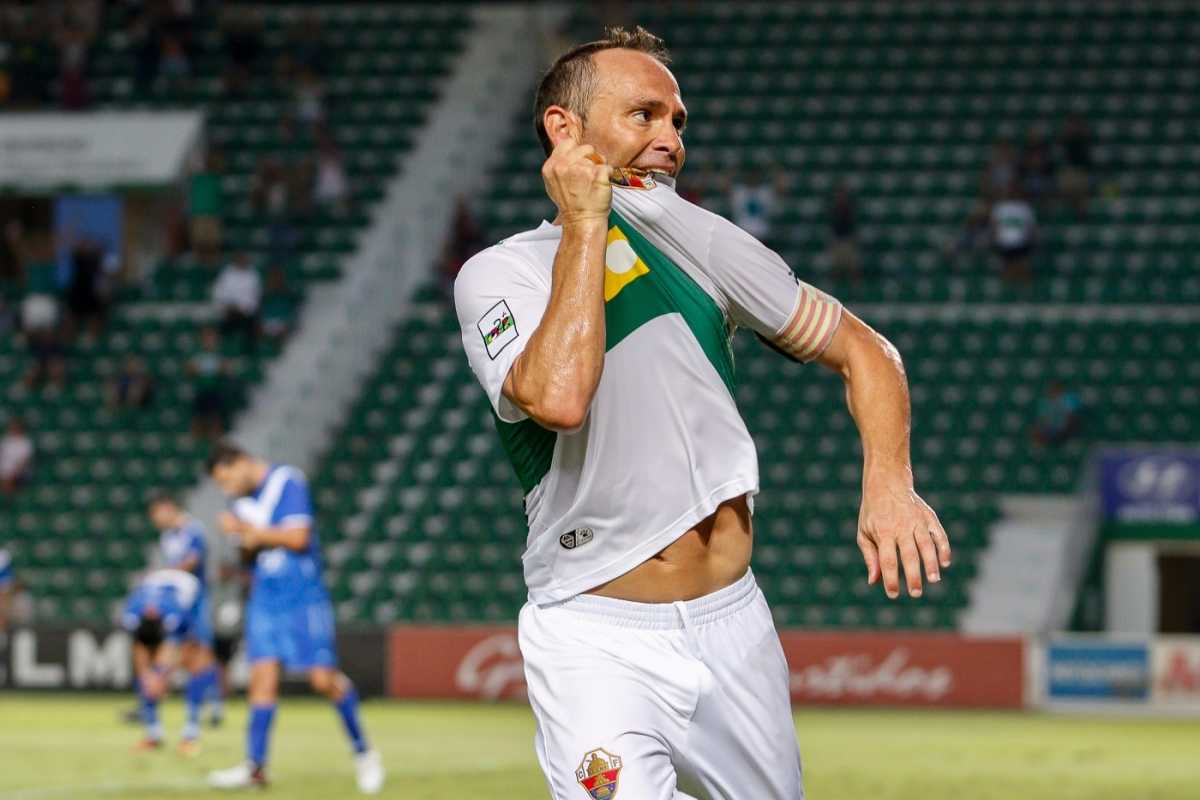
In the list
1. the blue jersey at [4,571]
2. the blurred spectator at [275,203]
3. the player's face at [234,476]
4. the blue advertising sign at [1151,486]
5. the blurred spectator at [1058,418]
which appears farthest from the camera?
the blurred spectator at [275,203]

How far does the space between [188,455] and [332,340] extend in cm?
234

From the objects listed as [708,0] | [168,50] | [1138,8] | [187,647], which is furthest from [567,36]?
[187,647]

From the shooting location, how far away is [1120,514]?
68.7ft

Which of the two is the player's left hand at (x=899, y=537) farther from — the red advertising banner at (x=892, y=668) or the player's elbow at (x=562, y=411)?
the red advertising banner at (x=892, y=668)

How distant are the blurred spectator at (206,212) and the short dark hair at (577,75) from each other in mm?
23530

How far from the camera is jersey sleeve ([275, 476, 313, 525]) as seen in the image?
39.8ft

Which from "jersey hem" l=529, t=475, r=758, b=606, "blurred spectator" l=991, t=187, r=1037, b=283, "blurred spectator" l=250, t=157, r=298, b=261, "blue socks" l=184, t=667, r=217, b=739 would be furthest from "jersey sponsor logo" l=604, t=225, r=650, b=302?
"blurred spectator" l=250, t=157, r=298, b=261

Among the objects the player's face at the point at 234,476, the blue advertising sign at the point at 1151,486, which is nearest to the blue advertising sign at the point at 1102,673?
the blue advertising sign at the point at 1151,486

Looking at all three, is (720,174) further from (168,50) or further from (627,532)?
(627,532)

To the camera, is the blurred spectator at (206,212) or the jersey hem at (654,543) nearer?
the jersey hem at (654,543)

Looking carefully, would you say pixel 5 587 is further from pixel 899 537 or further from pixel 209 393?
pixel 899 537

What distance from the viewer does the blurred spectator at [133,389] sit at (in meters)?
25.0

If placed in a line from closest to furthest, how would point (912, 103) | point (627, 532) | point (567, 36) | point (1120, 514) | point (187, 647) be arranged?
1. point (627, 532)
2. point (187, 647)
3. point (1120, 514)
4. point (912, 103)
5. point (567, 36)

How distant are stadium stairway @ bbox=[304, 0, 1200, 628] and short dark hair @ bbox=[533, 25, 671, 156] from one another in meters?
17.5
